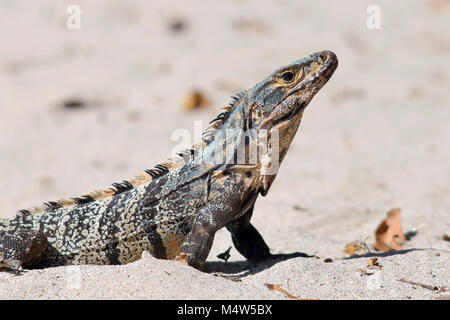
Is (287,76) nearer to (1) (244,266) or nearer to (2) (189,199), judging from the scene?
(2) (189,199)

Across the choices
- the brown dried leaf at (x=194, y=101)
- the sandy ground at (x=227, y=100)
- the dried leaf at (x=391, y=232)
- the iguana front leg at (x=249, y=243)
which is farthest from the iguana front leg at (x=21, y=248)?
the brown dried leaf at (x=194, y=101)

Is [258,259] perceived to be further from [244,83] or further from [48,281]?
[244,83]

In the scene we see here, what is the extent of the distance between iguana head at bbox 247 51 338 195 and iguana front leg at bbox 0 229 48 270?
6.79ft

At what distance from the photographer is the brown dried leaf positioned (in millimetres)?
13352

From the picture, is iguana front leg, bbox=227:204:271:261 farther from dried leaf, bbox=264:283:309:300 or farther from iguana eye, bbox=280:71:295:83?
iguana eye, bbox=280:71:295:83

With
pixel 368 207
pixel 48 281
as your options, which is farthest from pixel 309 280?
pixel 368 207

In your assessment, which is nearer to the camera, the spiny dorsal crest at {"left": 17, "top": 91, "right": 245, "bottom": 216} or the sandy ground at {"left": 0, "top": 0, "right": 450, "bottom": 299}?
the sandy ground at {"left": 0, "top": 0, "right": 450, "bottom": 299}

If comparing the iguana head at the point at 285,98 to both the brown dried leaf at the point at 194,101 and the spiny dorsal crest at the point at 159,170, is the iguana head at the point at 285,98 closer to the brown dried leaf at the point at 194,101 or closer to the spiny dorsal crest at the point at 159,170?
the spiny dorsal crest at the point at 159,170

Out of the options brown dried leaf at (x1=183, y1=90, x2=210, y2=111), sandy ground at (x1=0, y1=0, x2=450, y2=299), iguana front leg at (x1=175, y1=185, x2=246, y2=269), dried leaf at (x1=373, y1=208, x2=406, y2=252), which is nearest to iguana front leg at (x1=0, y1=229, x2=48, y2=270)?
sandy ground at (x1=0, y1=0, x2=450, y2=299)

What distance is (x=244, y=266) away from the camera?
243 inches

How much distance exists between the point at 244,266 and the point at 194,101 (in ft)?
24.9

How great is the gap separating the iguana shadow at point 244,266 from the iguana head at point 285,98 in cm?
71

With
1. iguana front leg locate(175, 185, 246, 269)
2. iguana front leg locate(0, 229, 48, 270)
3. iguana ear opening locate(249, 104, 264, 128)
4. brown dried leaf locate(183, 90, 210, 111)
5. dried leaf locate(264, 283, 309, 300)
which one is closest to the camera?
dried leaf locate(264, 283, 309, 300)

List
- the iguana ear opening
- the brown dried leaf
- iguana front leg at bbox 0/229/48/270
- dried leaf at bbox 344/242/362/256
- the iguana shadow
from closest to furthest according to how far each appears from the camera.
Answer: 1. iguana front leg at bbox 0/229/48/270
2. the iguana ear opening
3. the iguana shadow
4. dried leaf at bbox 344/242/362/256
5. the brown dried leaf
